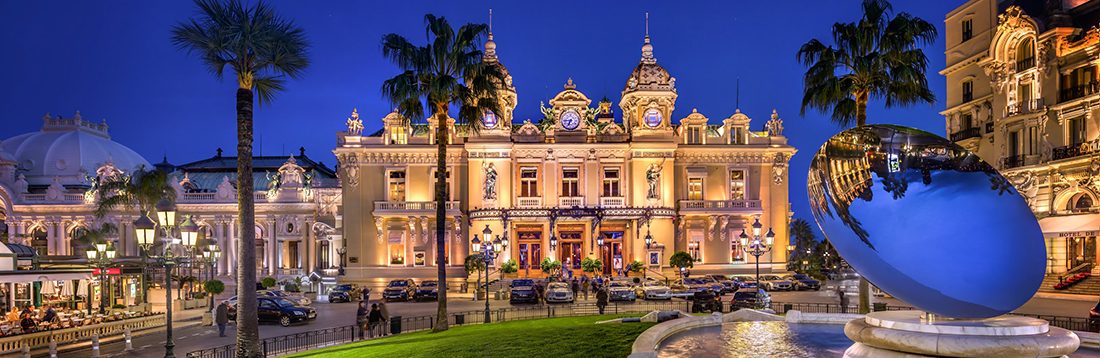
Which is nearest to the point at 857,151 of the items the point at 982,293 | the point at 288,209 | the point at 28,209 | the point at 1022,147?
the point at 982,293

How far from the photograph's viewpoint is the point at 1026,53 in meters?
44.1

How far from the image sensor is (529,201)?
5981 centimetres

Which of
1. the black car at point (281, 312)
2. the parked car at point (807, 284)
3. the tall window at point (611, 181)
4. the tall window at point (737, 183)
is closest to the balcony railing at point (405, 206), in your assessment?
the tall window at point (611, 181)

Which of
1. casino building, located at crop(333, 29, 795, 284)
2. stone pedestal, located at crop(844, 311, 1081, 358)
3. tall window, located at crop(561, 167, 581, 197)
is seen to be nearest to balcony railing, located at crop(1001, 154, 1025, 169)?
casino building, located at crop(333, 29, 795, 284)

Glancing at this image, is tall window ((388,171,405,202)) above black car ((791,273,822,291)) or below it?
above

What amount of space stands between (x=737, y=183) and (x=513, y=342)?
146 ft

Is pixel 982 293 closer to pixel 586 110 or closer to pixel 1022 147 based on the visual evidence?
pixel 1022 147

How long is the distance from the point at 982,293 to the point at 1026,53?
40.2 metres

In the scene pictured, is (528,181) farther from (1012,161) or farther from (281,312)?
(1012,161)

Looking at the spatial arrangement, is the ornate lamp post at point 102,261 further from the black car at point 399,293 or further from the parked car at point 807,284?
the parked car at point 807,284

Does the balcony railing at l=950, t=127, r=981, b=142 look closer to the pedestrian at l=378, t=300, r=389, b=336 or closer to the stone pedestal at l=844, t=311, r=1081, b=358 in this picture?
the pedestrian at l=378, t=300, r=389, b=336

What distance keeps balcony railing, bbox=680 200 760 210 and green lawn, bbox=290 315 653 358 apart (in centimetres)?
3554

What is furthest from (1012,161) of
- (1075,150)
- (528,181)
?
(528,181)

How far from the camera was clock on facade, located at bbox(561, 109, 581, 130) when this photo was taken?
60281 millimetres
